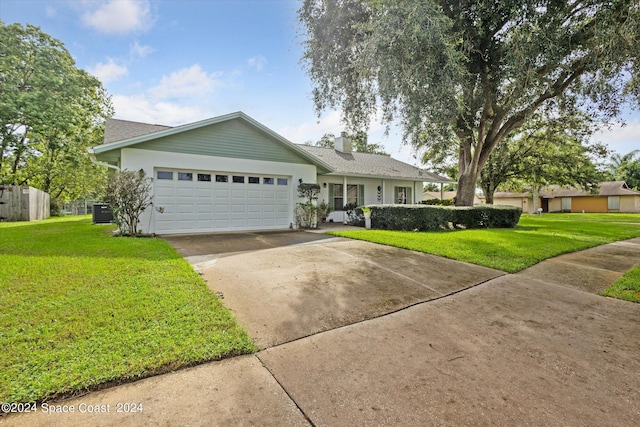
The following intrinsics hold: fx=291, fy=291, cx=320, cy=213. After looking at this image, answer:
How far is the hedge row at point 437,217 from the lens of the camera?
1125cm

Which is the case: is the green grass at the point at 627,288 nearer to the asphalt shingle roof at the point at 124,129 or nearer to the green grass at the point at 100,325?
the green grass at the point at 100,325

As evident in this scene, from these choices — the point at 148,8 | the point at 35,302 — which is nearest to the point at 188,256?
the point at 35,302

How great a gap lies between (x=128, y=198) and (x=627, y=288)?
11.6 metres

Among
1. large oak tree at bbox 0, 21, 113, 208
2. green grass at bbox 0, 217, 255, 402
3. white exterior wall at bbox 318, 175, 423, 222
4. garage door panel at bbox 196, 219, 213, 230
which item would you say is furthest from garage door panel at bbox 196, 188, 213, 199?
large oak tree at bbox 0, 21, 113, 208

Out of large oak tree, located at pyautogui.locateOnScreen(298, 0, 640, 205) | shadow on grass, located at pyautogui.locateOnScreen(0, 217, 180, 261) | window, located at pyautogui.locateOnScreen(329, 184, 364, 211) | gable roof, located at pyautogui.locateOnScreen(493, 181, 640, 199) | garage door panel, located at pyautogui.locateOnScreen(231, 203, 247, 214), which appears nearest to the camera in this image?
shadow on grass, located at pyautogui.locateOnScreen(0, 217, 180, 261)

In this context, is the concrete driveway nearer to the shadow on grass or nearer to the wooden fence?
the shadow on grass

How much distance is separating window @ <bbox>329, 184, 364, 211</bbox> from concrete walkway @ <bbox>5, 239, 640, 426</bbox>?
34.9ft

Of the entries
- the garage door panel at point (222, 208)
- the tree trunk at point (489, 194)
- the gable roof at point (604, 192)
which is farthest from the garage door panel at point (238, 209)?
the gable roof at point (604, 192)

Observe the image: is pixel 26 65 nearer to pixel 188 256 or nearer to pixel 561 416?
pixel 188 256

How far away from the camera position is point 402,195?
18266 mm

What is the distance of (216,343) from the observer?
2791mm

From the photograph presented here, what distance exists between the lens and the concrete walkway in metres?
1.99

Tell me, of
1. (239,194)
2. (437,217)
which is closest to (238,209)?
(239,194)

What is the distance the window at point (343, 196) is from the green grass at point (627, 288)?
1076 centimetres
